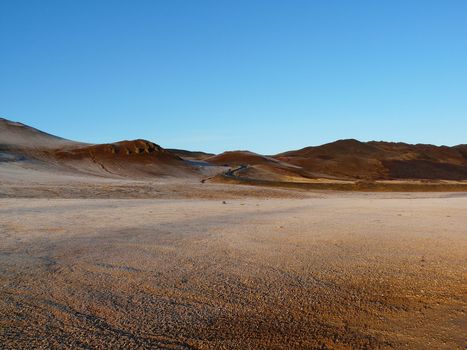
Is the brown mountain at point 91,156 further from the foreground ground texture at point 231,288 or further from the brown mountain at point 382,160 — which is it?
the foreground ground texture at point 231,288

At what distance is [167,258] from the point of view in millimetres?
6621

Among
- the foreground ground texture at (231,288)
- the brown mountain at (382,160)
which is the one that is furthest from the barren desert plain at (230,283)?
the brown mountain at (382,160)

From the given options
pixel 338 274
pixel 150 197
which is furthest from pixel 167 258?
pixel 150 197

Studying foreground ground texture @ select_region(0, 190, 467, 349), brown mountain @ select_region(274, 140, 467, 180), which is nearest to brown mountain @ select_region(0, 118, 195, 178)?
brown mountain @ select_region(274, 140, 467, 180)

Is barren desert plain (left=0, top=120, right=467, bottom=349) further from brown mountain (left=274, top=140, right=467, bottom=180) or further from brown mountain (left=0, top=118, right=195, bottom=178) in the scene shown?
brown mountain (left=274, top=140, right=467, bottom=180)

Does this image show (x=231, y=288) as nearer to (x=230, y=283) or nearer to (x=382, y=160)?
(x=230, y=283)

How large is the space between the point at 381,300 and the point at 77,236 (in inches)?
210

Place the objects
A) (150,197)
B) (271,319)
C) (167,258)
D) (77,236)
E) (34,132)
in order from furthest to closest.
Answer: (34,132) → (150,197) → (77,236) → (167,258) → (271,319)

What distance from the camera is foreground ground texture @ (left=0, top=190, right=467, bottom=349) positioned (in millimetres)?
3938

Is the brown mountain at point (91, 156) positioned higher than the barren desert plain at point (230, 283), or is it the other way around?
the brown mountain at point (91, 156)

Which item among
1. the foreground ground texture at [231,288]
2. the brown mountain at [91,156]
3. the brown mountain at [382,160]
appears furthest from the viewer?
the brown mountain at [382,160]

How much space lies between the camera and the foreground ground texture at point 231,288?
3938 millimetres

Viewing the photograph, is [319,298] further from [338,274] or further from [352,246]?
[352,246]

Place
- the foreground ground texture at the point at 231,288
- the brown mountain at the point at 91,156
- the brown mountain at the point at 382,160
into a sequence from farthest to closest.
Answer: the brown mountain at the point at 382,160 < the brown mountain at the point at 91,156 < the foreground ground texture at the point at 231,288
